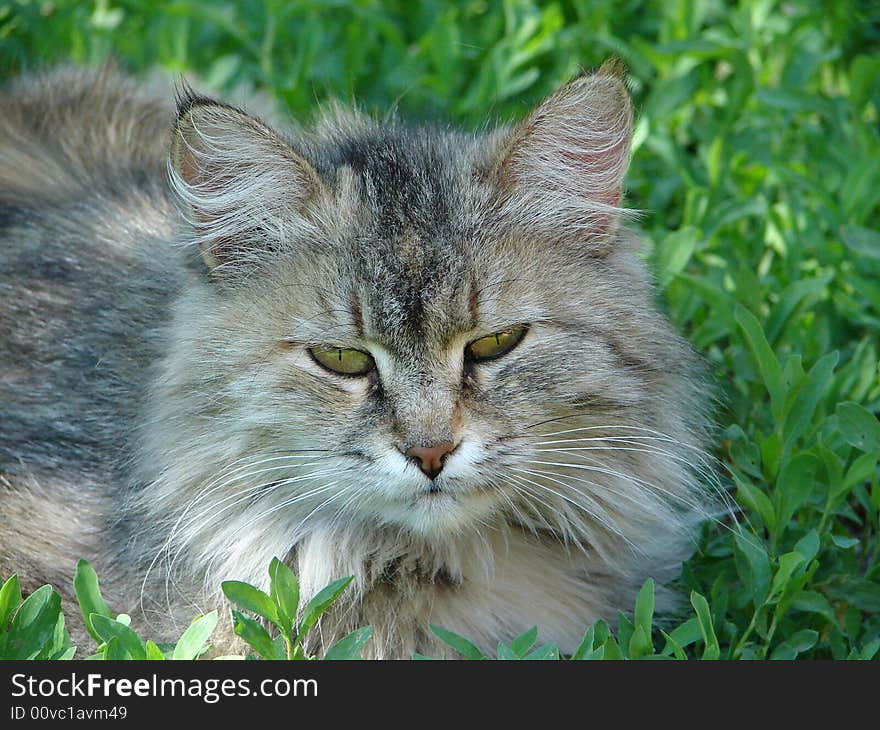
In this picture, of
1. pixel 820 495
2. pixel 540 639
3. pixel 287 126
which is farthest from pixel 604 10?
pixel 540 639

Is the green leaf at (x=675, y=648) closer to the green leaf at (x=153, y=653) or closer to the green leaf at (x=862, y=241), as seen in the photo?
the green leaf at (x=153, y=653)

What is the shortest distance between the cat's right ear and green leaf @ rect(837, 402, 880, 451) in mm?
1417

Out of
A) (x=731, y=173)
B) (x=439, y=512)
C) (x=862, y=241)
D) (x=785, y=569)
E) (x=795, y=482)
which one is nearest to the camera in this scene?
(x=439, y=512)

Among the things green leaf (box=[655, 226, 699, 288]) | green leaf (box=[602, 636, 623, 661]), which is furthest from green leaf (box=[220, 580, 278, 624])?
green leaf (box=[655, 226, 699, 288])

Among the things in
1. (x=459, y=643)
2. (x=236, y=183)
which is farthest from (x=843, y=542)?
(x=236, y=183)

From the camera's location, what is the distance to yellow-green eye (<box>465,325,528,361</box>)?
287 cm

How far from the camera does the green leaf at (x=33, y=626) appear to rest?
287cm

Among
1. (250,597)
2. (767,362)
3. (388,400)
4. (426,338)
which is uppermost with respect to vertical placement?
(426,338)

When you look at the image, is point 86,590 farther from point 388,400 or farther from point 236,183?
point 236,183

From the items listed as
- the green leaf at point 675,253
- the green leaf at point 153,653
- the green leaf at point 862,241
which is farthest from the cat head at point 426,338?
the green leaf at point 862,241

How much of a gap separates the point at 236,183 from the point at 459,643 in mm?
1172

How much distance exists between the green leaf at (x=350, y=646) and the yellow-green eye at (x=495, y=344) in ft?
2.13

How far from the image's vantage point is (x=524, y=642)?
2.87m

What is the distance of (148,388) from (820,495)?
5.74ft
